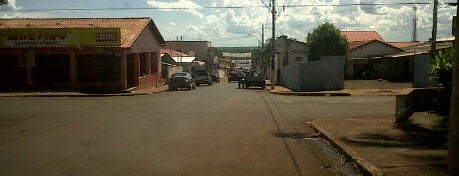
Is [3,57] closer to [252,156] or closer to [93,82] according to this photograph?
[93,82]

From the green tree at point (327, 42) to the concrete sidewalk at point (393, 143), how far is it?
140 feet

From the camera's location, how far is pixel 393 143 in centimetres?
1030

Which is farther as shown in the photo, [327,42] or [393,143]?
[327,42]

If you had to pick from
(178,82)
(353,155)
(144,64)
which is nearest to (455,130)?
(353,155)

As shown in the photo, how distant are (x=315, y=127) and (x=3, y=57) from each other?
29.8m

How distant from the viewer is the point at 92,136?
39.1 ft

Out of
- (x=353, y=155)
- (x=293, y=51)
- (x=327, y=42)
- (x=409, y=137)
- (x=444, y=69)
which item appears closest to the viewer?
(x=353, y=155)

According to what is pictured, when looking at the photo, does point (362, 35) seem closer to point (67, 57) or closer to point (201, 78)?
point (201, 78)

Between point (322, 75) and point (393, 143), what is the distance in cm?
2387

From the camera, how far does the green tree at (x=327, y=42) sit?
185ft

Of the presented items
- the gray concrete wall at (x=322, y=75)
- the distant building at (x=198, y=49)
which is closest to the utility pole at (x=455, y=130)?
the gray concrete wall at (x=322, y=75)

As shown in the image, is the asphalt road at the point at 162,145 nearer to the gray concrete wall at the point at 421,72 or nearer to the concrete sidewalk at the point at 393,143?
the concrete sidewalk at the point at 393,143

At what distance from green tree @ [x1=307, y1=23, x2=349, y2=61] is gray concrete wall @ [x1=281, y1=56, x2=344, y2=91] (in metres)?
22.8

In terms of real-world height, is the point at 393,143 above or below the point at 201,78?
below
